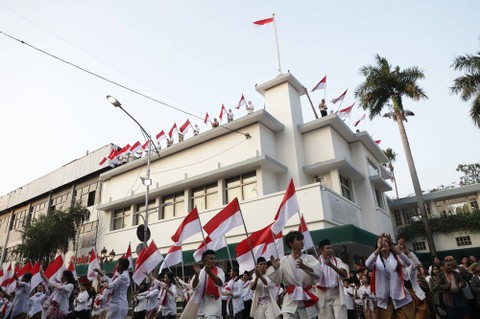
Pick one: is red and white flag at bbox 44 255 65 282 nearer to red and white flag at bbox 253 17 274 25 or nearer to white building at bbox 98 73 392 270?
white building at bbox 98 73 392 270

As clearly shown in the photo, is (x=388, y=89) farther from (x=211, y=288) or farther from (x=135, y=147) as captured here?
(x=211, y=288)

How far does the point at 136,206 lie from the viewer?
23766 mm

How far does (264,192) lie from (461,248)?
13.6 metres

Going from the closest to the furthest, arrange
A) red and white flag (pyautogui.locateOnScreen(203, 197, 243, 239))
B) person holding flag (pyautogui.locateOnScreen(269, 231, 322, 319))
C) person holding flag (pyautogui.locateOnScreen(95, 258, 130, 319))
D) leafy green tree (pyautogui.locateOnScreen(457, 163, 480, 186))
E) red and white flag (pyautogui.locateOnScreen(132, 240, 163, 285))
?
person holding flag (pyautogui.locateOnScreen(269, 231, 322, 319)) → person holding flag (pyautogui.locateOnScreen(95, 258, 130, 319)) → red and white flag (pyautogui.locateOnScreen(203, 197, 243, 239)) → red and white flag (pyautogui.locateOnScreen(132, 240, 163, 285)) → leafy green tree (pyautogui.locateOnScreen(457, 163, 480, 186))

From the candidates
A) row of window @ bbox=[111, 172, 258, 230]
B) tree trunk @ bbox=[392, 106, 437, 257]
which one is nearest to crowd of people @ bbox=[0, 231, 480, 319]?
row of window @ bbox=[111, 172, 258, 230]

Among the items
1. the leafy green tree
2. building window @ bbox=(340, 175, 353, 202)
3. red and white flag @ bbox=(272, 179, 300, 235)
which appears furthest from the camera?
the leafy green tree

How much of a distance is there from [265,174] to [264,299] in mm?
10644

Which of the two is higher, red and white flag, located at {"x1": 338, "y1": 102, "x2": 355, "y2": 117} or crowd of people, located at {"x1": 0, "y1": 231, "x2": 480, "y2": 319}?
red and white flag, located at {"x1": 338, "y1": 102, "x2": 355, "y2": 117}

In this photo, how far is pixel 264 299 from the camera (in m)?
8.13

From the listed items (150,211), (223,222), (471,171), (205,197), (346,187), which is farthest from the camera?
(471,171)

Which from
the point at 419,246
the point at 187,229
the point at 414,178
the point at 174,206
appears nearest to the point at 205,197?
the point at 174,206

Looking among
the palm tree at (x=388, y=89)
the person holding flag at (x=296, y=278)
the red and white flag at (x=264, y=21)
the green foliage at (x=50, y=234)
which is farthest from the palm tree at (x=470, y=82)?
the green foliage at (x=50, y=234)

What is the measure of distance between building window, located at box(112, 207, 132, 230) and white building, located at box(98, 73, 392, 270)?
251 mm

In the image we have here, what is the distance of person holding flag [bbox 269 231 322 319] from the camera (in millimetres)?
5828
